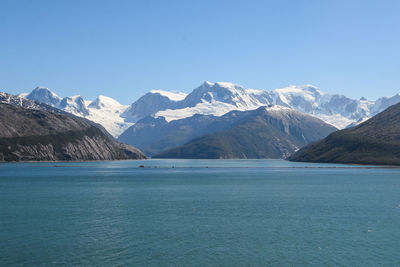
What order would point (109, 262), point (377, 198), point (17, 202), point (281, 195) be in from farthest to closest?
point (281, 195) < point (377, 198) < point (17, 202) < point (109, 262)

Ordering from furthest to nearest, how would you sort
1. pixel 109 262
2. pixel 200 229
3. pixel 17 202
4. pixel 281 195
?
pixel 281 195 → pixel 17 202 → pixel 200 229 → pixel 109 262

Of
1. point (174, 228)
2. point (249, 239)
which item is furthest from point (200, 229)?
point (249, 239)

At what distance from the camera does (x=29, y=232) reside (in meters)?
72.9

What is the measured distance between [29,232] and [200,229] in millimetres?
29804

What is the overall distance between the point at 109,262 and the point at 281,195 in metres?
87.3

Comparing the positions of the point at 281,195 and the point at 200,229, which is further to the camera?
the point at 281,195

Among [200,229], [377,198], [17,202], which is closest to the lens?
[200,229]

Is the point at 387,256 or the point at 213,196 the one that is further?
the point at 213,196

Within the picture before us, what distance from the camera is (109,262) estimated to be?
55.2 m

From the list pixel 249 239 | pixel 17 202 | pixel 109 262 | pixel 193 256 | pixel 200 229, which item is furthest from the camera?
pixel 17 202

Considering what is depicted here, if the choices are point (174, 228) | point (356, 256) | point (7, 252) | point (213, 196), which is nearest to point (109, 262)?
point (7, 252)

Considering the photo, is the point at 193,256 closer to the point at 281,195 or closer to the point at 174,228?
the point at 174,228

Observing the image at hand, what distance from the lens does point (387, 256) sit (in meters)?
59.6

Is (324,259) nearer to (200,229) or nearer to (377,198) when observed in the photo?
(200,229)
